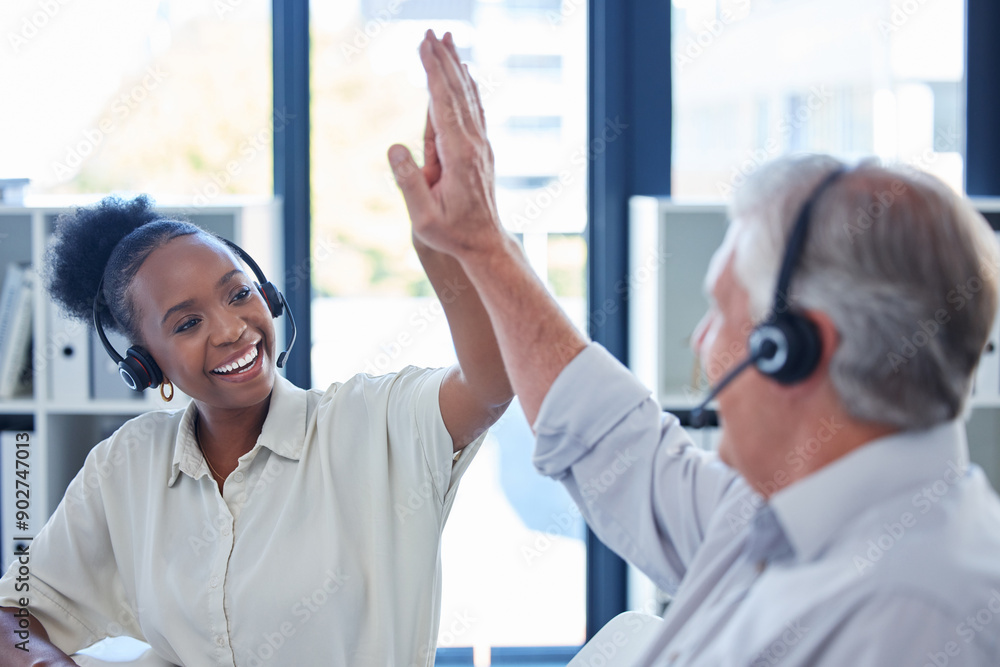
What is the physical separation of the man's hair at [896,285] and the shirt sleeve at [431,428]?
1.96ft

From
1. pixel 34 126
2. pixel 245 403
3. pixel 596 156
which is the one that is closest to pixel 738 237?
pixel 245 403

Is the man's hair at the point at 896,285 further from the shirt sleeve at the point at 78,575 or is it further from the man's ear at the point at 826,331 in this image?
the shirt sleeve at the point at 78,575

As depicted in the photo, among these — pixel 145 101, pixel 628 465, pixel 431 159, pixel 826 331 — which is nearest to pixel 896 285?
pixel 826 331

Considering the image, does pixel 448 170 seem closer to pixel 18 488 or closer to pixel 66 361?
pixel 66 361

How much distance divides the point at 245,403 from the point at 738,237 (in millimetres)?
888

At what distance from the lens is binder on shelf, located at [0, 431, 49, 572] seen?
2250mm

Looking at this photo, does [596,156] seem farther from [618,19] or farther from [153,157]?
[153,157]

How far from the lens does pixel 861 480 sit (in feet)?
2.42

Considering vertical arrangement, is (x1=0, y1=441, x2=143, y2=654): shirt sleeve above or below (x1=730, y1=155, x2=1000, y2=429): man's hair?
below

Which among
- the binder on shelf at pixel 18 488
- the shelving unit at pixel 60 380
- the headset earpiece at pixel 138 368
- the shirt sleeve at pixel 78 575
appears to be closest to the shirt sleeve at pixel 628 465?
the headset earpiece at pixel 138 368

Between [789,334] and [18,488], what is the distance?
90.7 inches

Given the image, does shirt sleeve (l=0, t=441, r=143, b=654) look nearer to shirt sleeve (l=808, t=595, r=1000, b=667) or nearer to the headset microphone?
the headset microphone

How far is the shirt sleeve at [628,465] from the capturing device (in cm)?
103

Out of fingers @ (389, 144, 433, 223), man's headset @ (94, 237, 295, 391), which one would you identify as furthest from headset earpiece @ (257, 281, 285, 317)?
fingers @ (389, 144, 433, 223)
